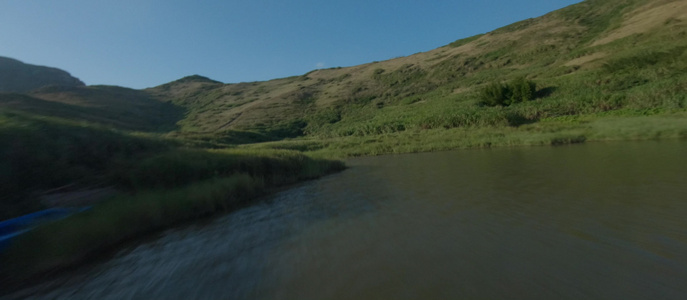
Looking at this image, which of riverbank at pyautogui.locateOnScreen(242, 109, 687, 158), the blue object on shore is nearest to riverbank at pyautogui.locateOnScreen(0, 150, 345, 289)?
the blue object on shore

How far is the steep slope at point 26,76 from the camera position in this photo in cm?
10956

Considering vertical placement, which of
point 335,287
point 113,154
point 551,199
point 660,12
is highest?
point 660,12

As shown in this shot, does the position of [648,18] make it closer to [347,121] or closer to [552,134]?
[552,134]

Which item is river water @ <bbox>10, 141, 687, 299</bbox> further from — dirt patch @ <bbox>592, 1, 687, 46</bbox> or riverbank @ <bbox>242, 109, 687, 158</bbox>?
dirt patch @ <bbox>592, 1, 687, 46</bbox>

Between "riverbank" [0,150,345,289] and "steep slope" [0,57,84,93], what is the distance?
134 m

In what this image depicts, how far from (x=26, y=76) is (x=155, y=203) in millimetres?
159598

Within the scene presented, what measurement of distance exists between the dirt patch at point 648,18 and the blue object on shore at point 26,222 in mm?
74256

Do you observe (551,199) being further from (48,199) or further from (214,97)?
(214,97)

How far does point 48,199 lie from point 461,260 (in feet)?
34.0

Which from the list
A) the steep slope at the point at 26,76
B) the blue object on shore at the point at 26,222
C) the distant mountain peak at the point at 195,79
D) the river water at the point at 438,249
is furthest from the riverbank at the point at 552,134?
the distant mountain peak at the point at 195,79

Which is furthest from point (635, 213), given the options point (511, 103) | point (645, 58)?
point (645, 58)

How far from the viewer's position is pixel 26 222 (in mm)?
6738

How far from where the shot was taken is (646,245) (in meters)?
4.83

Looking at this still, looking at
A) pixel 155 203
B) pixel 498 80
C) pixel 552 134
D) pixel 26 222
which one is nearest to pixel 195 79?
pixel 498 80
